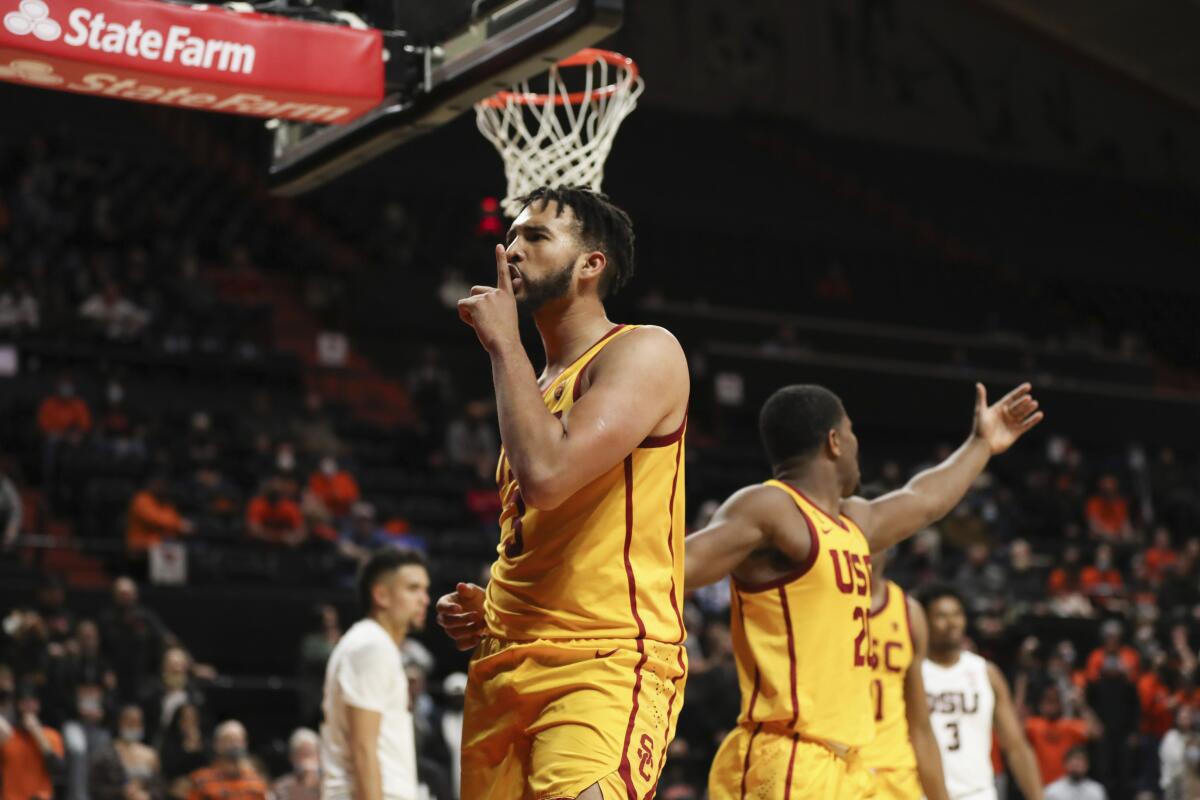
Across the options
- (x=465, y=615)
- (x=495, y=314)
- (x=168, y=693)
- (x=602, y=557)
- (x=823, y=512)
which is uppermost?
(x=495, y=314)

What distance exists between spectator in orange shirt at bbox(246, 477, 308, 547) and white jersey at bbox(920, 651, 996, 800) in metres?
8.27

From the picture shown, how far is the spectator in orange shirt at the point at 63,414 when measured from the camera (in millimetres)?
16281

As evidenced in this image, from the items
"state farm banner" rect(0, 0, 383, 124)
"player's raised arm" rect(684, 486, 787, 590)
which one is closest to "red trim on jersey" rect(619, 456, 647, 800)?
"player's raised arm" rect(684, 486, 787, 590)

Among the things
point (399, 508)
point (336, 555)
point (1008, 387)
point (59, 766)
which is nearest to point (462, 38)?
point (59, 766)

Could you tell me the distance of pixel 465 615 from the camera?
4.17 metres

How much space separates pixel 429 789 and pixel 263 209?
13.5 m

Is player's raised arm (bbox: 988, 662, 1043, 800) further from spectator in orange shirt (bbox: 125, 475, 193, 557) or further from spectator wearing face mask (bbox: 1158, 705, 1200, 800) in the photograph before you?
spectator in orange shirt (bbox: 125, 475, 193, 557)

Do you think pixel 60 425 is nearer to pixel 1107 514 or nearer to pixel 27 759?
pixel 27 759

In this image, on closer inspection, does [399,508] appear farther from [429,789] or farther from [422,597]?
[422,597]

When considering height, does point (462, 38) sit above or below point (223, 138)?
below

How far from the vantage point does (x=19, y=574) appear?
14250mm

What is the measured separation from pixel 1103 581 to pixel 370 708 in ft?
49.4

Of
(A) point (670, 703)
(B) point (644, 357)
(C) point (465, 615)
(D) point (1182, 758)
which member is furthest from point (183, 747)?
(B) point (644, 357)

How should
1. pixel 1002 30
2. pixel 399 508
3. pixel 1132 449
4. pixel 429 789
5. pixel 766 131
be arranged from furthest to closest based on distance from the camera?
pixel 1002 30, pixel 766 131, pixel 1132 449, pixel 399 508, pixel 429 789
